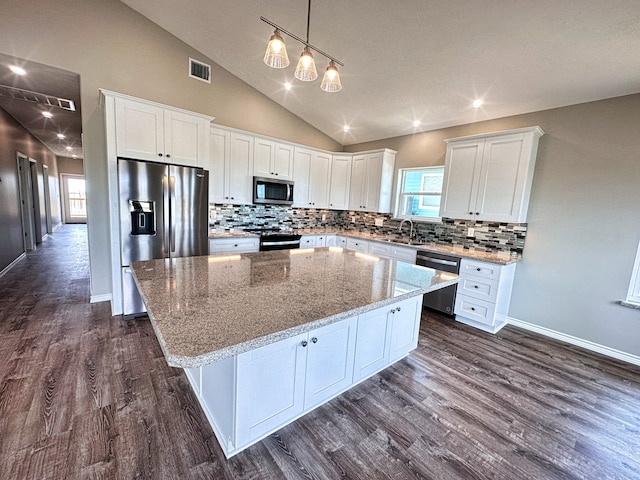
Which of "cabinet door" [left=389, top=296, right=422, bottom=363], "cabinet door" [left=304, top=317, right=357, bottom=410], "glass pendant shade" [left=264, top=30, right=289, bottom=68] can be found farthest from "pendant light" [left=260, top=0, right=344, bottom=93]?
"cabinet door" [left=389, top=296, right=422, bottom=363]

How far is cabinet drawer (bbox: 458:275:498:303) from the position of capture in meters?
3.34

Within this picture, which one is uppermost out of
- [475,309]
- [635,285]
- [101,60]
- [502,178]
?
[101,60]

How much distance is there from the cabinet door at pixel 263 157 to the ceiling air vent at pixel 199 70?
1.10m

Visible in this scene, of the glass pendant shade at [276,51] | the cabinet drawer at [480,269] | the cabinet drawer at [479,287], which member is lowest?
the cabinet drawer at [479,287]

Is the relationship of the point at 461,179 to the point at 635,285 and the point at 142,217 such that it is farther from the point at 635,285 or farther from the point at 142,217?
the point at 142,217

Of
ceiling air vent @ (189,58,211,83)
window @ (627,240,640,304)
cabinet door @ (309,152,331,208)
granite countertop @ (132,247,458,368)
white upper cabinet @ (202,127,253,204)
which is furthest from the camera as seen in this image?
cabinet door @ (309,152,331,208)

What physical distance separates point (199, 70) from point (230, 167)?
1.43m

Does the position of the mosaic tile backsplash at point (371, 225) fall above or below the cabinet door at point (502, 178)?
below

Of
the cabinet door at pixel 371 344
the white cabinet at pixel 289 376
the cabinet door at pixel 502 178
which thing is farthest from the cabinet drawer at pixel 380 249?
the white cabinet at pixel 289 376

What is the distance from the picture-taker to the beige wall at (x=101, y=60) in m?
2.97

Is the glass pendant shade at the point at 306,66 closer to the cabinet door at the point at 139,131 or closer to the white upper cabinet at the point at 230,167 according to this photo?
the cabinet door at the point at 139,131

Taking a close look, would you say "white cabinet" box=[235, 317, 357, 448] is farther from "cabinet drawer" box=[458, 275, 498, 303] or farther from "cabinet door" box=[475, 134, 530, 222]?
"cabinet door" box=[475, 134, 530, 222]

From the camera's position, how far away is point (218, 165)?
4.06 metres

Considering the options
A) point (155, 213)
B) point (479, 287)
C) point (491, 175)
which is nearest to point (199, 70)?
point (155, 213)
